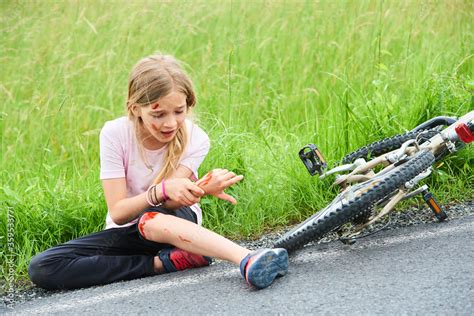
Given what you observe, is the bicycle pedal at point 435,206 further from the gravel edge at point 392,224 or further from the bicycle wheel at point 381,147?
the bicycle wheel at point 381,147

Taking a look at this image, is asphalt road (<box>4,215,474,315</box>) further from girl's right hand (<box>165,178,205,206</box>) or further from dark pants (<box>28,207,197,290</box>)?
girl's right hand (<box>165,178,205,206</box>)

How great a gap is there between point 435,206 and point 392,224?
0.27 m

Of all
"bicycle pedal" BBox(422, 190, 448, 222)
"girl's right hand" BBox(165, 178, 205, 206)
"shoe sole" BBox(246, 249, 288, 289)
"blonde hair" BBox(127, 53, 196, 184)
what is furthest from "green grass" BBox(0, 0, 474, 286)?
"shoe sole" BBox(246, 249, 288, 289)

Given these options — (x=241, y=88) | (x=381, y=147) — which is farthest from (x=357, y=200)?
(x=241, y=88)

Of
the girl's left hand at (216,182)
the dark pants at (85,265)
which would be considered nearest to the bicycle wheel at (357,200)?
the girl's left hand at (216,182)

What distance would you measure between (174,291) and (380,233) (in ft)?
3.80

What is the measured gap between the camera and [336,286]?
321 centimetres

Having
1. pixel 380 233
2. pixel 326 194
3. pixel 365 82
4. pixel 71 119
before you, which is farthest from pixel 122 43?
pixel 380 233

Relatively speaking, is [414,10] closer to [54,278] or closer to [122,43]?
[122,43]

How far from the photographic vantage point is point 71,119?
5645 millimetres

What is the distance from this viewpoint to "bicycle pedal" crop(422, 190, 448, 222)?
12.5ft

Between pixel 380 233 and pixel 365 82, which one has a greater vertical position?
pixel 365 82

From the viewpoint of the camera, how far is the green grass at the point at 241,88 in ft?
14.4

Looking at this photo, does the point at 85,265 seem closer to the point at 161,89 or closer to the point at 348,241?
the point at 161,89
